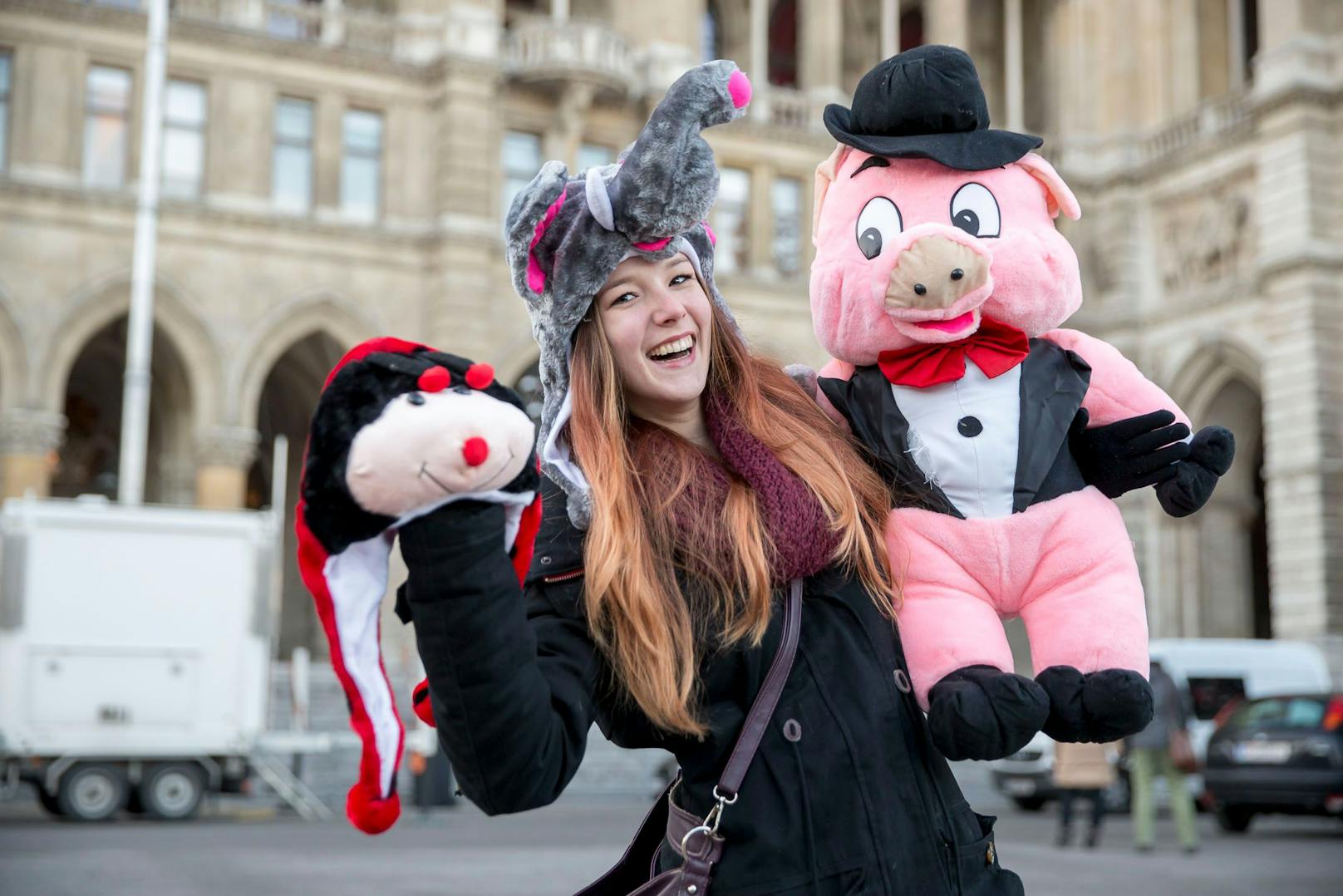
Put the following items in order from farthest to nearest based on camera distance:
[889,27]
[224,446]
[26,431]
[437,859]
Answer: [889,27], [224,446], [26,431], [437,859]

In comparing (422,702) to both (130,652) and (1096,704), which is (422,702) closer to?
(1096,704)

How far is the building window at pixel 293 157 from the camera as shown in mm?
23031

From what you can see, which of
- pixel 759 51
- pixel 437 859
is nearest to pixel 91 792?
pixel 437 859

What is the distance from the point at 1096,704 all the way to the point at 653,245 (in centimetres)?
91

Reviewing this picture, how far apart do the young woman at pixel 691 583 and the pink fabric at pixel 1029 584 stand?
53 mm

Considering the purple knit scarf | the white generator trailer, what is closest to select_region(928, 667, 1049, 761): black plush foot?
the purple knit scarf

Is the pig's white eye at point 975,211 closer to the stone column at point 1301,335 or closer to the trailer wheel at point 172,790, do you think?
the trailer wheel at point 172,790

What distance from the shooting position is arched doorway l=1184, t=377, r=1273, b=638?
2606cm

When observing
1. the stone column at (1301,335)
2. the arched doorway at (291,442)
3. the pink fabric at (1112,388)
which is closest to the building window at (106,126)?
the arched doorway at (291,442)

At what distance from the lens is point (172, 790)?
13.4 m

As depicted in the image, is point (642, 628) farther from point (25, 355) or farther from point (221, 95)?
point (221, 95)

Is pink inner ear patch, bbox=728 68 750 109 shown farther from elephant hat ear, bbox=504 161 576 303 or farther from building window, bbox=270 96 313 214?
building window, bbox=270 96 313 214

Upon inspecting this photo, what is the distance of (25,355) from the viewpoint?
20.8 metres

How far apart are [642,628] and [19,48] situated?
21788mm
